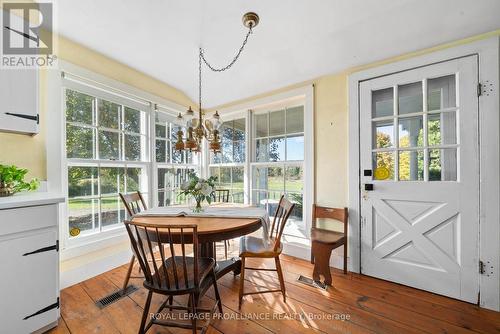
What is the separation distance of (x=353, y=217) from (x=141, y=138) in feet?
9.82

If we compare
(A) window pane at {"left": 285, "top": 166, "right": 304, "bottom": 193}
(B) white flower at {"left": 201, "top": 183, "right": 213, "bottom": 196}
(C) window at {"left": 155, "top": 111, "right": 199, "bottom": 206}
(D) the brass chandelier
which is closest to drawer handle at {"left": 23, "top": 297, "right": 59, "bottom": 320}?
(B) white flower at {"left": 201, "top": 183, "right": 213, "bottom": 196}

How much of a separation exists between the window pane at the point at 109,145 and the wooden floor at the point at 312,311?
55.3 inches

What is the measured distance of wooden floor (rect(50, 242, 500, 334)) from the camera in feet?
5.08

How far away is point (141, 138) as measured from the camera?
2.96 m

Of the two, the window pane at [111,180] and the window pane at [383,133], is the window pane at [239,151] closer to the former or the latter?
the window pane at [111,180]

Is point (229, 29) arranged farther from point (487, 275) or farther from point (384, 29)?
point (487, 275)

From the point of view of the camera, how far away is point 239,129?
11.8ft

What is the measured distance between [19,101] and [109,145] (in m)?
0.95

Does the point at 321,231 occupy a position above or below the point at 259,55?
below

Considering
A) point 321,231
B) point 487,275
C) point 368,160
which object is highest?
point 368,160

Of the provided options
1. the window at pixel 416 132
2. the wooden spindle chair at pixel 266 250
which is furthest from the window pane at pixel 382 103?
the wooden spindle chair at pixel 266 250

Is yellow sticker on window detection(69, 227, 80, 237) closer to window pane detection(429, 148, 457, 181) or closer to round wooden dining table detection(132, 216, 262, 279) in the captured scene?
round wooden dining table detection(132, 216, 262, 279)

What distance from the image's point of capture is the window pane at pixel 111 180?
249 cm

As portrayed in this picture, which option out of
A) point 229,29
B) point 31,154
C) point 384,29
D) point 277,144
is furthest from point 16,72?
point 384,29
